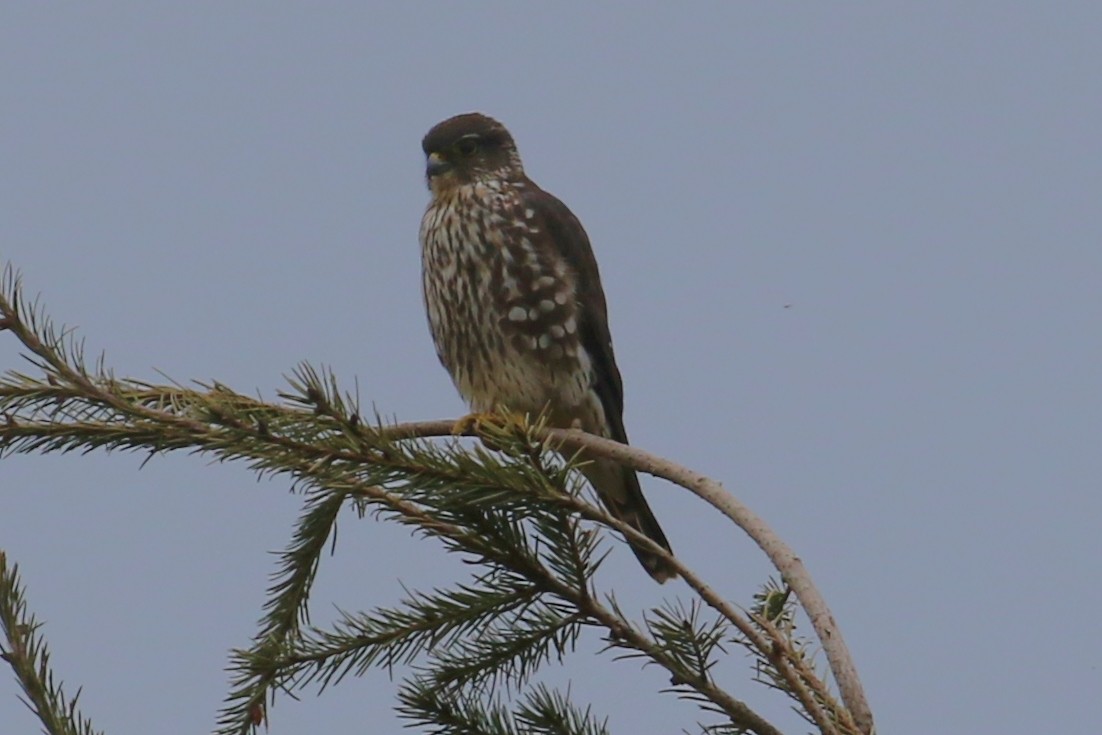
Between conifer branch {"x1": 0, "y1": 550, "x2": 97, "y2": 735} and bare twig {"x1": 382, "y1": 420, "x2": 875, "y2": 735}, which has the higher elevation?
bare twig {"x1": 382, "y1": 420, "x2": 875, "y2": 735}

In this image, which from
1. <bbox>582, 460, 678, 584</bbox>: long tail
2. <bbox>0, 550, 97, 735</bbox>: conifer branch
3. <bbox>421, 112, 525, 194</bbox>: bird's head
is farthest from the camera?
<bbox>421, 112, 525, 194</bbox>: bird's head

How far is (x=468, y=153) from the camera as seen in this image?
4.80 metres

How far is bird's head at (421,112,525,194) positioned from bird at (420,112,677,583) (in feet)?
0.09

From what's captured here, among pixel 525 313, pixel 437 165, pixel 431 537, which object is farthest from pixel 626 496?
pixel 431 537

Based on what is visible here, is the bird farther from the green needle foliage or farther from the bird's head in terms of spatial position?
the green needle foliage

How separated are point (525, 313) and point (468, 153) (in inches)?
31.5

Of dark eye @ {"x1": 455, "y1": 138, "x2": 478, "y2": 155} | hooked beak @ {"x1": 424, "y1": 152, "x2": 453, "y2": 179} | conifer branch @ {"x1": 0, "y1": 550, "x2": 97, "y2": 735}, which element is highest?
dark eye @ {"x1": 455, "y1": 138, "x2": 478, "y2": 155}

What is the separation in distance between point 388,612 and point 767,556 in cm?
60

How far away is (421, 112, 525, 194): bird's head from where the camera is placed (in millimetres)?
4734

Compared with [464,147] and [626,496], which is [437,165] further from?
[626,496]

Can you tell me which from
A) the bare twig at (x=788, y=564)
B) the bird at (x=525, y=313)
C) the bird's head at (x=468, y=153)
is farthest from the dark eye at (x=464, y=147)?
the bare twig at (x=788, y=564)

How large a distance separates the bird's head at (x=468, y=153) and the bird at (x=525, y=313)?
0.09 feet

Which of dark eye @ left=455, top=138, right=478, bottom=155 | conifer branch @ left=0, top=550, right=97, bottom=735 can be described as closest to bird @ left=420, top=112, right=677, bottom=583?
dark eye @ left=455, top=138, right=478, bottom=155

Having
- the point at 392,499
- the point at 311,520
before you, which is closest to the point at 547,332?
the point at 311,520
